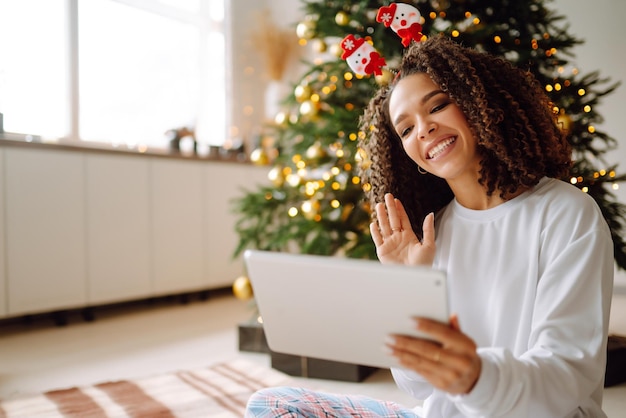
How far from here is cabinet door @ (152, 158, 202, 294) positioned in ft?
10.5

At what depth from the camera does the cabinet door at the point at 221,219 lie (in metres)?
3.54

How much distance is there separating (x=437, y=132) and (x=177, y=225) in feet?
8.59

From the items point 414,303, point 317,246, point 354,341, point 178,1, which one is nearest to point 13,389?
point 317,246

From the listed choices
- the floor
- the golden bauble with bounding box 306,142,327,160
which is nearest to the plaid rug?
the floor

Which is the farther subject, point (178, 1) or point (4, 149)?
point (178, 1)

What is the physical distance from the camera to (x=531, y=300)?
0.79 m

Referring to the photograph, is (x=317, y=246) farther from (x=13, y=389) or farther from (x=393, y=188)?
(x=13, y=389)

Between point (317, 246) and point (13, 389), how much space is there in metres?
1.14

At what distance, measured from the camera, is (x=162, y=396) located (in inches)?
68.0

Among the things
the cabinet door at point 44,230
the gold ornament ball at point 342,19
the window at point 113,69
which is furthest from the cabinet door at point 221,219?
the gold ornament ball at point 342,19

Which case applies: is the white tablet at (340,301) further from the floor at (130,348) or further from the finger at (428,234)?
the floor at (130,348)

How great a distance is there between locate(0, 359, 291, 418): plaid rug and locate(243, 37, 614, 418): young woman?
0.82m

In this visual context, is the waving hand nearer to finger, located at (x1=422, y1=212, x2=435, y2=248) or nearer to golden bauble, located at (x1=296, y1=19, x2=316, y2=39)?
finger, located at (x1=422, y1=212, x2=435, y2=248)

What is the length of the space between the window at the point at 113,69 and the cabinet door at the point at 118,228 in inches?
26.3
